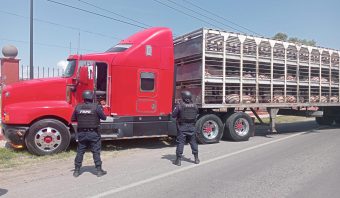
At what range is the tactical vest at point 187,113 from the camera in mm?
7934

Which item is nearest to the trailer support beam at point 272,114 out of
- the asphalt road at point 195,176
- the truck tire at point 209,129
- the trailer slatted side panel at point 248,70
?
the trailer slatted side panel at point 248,70

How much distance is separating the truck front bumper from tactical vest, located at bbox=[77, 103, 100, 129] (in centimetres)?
248

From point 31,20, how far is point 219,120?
10902 millimetres

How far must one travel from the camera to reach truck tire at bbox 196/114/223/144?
10789 mm

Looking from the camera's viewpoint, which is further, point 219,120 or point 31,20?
point 31,20

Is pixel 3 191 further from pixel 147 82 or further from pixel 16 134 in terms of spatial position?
pixel 147 82

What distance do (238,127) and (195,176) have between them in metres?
5.35

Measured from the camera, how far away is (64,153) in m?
8.84

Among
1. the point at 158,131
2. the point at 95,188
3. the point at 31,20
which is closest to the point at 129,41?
the point at 158,131

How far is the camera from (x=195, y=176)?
22.0 ft

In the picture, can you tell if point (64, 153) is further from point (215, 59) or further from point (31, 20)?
point (31, 20)

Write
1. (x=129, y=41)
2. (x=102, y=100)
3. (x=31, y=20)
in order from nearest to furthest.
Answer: (x=102, y=100)
(x=129, y=41)
(x=31, y=20)

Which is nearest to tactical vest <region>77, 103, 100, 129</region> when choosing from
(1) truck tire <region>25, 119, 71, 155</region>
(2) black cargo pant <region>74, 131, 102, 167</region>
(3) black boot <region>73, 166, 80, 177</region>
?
(2) black cargo pant <region>74, 131, 102, 167</region>

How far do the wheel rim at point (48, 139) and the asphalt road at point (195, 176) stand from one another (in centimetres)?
85
